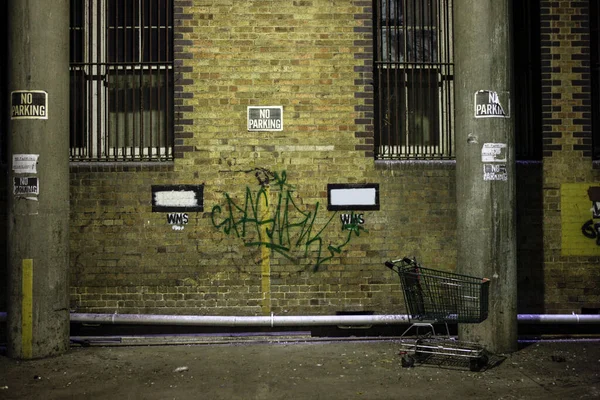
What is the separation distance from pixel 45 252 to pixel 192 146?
2246 millimetres

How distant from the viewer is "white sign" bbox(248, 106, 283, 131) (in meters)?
7.77

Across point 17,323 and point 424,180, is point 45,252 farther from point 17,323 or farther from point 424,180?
point 424,180

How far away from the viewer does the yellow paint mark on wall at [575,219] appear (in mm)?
7895

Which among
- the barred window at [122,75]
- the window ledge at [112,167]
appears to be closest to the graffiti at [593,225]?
the barred window at [122,75]

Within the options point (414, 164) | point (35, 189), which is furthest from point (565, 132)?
point (35, 189)

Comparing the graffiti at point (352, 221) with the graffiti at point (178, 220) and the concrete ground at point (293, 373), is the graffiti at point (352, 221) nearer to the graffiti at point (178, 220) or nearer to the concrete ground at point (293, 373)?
the concrete ground at point (293, 373)

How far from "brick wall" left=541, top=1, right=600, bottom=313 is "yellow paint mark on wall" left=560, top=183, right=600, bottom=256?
0.03 m

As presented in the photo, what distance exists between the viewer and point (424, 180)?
781 centimetres

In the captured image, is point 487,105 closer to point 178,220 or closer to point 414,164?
point 414,164

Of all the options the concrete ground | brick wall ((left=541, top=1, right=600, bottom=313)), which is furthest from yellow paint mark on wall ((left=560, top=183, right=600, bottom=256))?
the concrete ground

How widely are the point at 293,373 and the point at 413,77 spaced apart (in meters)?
4.33

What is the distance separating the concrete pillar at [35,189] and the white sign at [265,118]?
236cm

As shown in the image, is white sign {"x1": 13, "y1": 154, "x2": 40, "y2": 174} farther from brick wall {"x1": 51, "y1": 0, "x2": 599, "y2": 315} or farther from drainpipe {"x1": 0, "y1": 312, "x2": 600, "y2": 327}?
drainpipe {"x1": 0, "y1": 312, "x2": 600, "y2": 327}

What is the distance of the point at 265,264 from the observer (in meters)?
7.73
